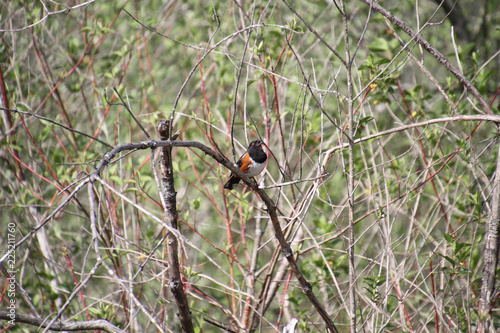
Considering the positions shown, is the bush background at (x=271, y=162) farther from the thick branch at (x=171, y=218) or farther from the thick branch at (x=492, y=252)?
the thick branch at (x=171, y=218)

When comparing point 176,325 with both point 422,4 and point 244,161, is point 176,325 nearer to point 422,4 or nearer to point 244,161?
point 244,161

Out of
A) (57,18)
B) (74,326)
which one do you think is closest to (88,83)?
(57,18)

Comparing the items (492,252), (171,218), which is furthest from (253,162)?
(492,252)

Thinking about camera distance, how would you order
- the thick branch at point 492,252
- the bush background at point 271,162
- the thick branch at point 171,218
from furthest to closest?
the bush background at point 271,162
the thick branch at point 492,252
the thick branch at point 171,218

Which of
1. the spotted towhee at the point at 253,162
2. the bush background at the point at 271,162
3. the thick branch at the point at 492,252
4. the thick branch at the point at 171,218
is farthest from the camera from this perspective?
the spotted towhee at the point at 253,162

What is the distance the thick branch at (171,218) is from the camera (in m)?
2.03

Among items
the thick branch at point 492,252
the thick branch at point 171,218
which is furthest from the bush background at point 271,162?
the thick branch at point 171,218

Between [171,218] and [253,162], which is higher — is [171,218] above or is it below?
above

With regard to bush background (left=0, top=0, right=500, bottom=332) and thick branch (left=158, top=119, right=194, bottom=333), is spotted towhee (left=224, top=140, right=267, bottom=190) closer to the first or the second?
bush background (left=0, top=0, right=500, bottom=332)

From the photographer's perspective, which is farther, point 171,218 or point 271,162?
point 271,162

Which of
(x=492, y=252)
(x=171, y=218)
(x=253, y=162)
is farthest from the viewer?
(x=253, y=162)

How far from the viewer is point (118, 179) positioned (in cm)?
306

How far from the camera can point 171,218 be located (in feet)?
6.72

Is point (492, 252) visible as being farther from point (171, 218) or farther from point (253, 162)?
point (253, 162)
